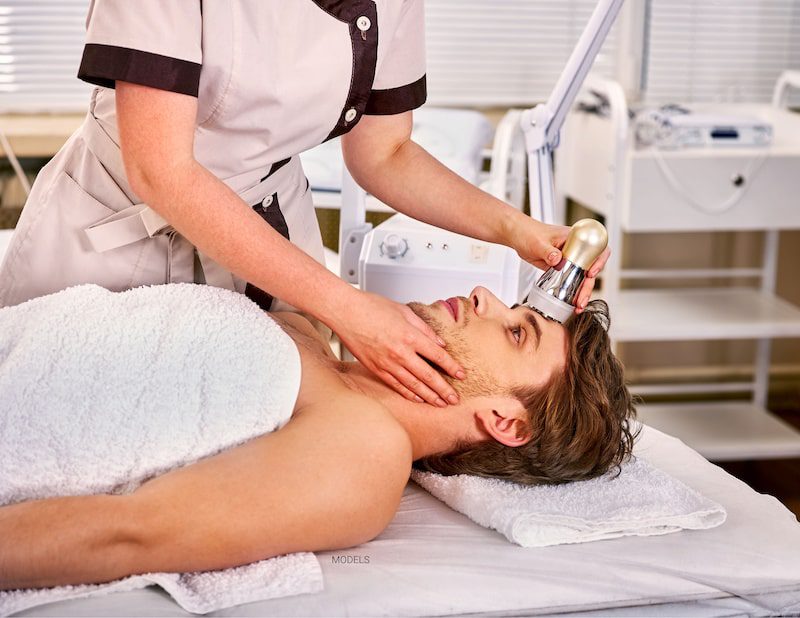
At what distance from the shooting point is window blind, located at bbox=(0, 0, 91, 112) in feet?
10.1

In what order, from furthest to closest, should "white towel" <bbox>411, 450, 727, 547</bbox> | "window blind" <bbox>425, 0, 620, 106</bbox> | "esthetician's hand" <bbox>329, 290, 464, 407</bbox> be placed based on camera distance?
"window blind" <bbox>425, 0, 620, 106</bbox>, "white towel" <bbox>411, 450, 727, 547</bbox>, "esthetician's hand" <bbox>329, 290, 464, 407</bbox>

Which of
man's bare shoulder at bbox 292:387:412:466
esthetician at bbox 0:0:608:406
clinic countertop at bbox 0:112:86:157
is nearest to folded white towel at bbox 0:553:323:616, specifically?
man's bare shoulder at bbox 292:387:412:466

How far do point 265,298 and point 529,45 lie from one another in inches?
76.2

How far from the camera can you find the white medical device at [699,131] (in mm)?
2838

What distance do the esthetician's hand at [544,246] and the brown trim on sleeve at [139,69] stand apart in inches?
22.4

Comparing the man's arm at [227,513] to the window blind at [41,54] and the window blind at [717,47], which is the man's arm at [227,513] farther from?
the window blind at [717,47]

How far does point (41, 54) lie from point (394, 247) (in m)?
1.86

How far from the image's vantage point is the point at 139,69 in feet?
3.84

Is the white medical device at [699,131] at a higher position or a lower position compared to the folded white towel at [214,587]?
higher

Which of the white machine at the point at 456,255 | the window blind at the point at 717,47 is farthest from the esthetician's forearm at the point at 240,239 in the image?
the window blind at the point at 717,47

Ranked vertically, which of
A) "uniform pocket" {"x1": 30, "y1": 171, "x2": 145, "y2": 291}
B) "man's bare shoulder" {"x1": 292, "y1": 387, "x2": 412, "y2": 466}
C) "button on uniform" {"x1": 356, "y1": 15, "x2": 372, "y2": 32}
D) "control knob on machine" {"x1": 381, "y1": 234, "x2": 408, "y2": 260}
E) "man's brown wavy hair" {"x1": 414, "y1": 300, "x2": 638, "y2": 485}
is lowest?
"man's brown wavy hair" {"x1": 414, "y1": 300, "x2": 638, "y2": 485}

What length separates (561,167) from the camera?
10.8 ft

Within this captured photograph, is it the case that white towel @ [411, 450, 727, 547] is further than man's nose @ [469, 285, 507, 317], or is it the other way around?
man's nose @ [469, 285, 507, 317]

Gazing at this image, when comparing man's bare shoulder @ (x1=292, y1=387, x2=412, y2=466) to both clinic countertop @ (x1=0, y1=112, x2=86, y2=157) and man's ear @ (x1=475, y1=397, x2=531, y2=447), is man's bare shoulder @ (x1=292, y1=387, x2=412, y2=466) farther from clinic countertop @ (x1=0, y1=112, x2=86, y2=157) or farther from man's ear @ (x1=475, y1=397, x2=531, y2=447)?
clinic countertop @ (x1=0, y1=112, x2=86, y2=157)
